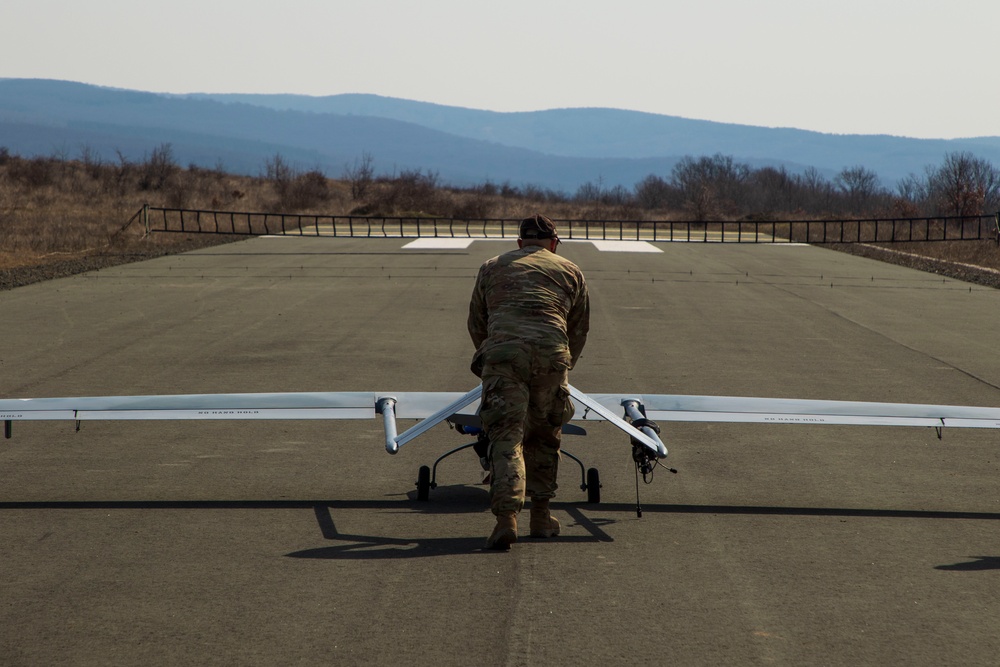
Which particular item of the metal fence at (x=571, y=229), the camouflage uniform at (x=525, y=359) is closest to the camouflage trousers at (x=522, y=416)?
the camouflage uniform at (x=525, y=359)

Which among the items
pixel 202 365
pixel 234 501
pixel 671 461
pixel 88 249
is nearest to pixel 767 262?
pixel 88 249

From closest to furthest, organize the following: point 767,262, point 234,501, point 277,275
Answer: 1. point 234,501
2. point 277,275
3. point 767,262

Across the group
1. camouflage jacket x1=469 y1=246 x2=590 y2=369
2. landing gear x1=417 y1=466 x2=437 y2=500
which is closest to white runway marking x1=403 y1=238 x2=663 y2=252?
landing gear x1=417 y1=466 x2=437 y2=500

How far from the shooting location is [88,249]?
118 feet

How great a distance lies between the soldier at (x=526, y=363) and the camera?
6.34 meters

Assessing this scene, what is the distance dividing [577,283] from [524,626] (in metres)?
2.36

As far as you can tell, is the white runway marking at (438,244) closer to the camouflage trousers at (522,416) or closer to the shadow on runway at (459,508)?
the shadow on runway at (459,508)

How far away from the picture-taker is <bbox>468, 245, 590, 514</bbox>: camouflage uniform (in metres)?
6.36

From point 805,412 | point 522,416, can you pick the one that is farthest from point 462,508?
point 805,412

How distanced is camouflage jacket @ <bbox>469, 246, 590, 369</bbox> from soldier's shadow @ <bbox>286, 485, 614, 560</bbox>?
3.47ft

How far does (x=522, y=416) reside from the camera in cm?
640

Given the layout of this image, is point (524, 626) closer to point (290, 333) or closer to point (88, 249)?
point (290, 333)

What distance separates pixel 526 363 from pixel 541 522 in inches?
38.1

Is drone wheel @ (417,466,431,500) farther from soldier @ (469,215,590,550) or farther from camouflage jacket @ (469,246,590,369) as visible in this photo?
camouflage jacket @ (469,246,590,369)
